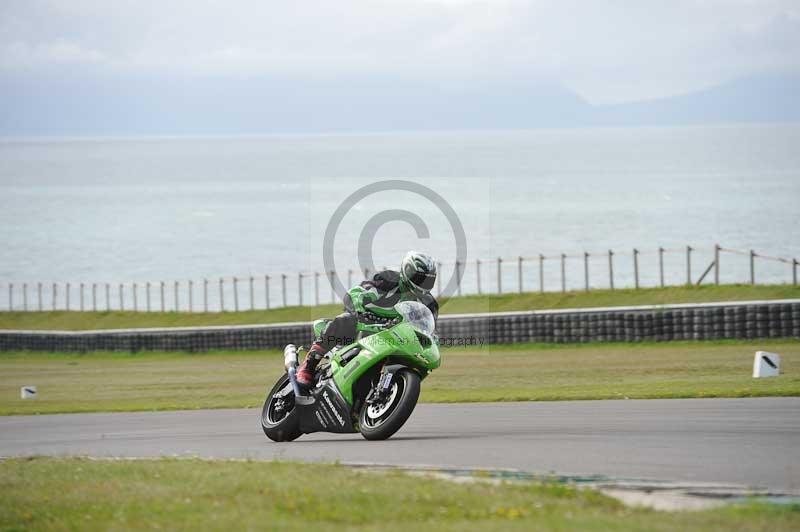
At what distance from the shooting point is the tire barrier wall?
31.6 metres

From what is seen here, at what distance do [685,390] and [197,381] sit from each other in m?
14.9

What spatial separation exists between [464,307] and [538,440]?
34.6 meters

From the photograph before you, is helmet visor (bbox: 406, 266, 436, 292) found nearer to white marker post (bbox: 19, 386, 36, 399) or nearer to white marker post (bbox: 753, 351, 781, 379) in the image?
white marker post (bbox: 753, 351, 781, 379)

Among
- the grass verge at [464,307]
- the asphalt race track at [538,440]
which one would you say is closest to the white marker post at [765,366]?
the asphalt race track at [538,440]

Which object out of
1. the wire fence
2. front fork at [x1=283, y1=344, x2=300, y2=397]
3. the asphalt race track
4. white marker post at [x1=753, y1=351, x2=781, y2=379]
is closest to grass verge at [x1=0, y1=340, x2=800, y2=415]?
white marker post at [x1=753, y1=351, x2=781, y2=379]

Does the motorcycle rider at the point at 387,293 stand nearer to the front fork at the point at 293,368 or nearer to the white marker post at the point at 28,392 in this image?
the front fork at the point at 293,368

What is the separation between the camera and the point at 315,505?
348 inches

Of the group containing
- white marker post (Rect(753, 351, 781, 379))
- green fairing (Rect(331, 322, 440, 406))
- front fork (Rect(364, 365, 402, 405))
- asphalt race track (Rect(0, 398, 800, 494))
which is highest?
green fairing (Rect(331, 322, 440, 406))

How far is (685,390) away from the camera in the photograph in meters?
18.6

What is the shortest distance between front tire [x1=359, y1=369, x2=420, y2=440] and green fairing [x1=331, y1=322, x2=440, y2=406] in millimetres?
155

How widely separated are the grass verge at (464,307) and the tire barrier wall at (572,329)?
6.03 meters

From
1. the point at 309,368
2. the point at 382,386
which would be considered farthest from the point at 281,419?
the point at 382,386

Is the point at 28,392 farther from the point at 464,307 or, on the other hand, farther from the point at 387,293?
the point at 464,307

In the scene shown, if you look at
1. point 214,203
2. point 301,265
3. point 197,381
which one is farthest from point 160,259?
point 197,381
